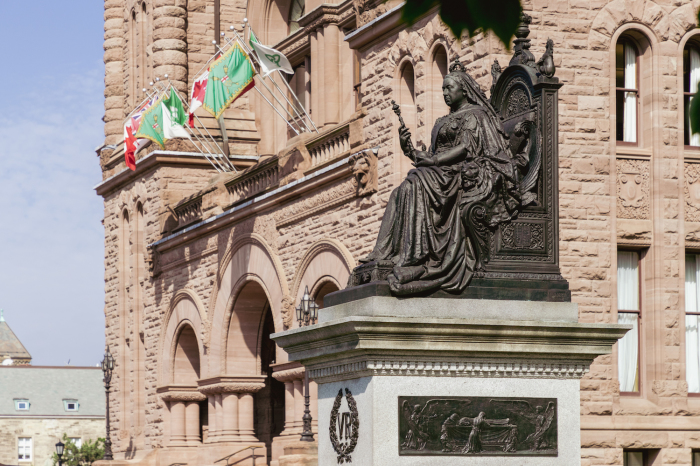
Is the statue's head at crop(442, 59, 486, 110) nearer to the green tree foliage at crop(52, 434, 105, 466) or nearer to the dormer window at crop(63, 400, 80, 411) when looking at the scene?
the green tree foliage at crop(52, 434, 105, 466)

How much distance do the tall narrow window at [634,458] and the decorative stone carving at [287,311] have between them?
8.91 metres

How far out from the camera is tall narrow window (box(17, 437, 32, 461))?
4045 inches

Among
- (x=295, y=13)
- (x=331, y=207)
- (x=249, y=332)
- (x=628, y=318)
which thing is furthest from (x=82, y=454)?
(x=628, y=318)

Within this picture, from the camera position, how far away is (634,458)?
68.2ft

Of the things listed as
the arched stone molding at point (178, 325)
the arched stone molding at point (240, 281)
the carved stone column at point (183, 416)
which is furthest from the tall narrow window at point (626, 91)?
the carved stone column at point (183, 416)

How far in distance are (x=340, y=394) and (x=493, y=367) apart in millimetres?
1048

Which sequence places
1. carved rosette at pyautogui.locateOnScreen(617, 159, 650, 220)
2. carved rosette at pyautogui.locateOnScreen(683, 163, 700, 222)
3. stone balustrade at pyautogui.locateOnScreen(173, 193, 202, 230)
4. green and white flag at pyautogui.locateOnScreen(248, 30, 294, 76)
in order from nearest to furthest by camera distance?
carved rosette at pyautogui.locateOnScreen(617, 159, 650, 220)
carved rosette at pyautogui.locateOnScreen(683, 163, 700, 222)
green and white flag at pyautogui.locateOnScreen(248, 30, 294, 76)
stone balustrade at pyautogui.locateOnScreen(173, 193, 202, 230)

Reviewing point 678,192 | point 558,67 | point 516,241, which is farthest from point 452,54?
point 516,241

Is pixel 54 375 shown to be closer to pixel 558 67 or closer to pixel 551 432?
pixel 558 67

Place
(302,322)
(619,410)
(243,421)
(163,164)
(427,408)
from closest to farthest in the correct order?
(427,408) → (619,410) → (302,322) → (243,421) → (163,164)

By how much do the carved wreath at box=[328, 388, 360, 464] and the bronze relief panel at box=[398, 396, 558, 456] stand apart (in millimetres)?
340

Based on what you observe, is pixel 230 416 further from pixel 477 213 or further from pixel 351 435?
pixel 477 213

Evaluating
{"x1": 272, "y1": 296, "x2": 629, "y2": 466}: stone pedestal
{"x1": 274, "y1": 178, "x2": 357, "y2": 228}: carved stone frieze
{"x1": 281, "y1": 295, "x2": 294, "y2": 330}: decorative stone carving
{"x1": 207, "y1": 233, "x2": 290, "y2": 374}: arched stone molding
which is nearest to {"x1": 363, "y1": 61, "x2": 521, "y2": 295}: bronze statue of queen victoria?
{"x1": 272, "y1": 296, "x2": 629, "y2": 466}: stone pedestal

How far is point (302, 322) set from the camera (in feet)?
80.3
